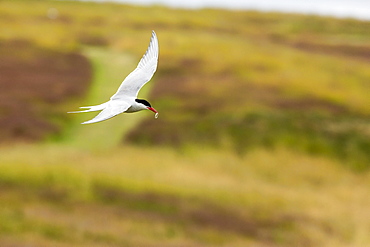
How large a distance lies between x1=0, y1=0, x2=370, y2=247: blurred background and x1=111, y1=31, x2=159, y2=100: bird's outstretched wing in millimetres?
10774

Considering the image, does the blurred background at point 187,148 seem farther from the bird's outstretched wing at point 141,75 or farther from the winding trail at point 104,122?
the bird's outstretched wing at point 141,75

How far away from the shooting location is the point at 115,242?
70.9 ft

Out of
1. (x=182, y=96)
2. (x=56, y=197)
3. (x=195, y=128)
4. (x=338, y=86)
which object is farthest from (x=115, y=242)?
(x=338, y=86)

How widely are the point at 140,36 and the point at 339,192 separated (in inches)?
1586

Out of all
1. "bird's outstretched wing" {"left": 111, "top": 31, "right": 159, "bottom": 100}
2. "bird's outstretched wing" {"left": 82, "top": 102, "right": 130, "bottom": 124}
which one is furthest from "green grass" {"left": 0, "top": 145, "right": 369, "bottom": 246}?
"bird's outstretched wing" {"left": 82, "top": 102, "right": 130, "bottom": 124}

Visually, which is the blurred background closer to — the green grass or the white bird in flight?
the green grass

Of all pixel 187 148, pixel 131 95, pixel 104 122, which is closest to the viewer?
pixel 131 95

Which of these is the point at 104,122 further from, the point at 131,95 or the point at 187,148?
the point at 131,95

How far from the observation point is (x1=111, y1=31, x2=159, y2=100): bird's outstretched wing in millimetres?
9266

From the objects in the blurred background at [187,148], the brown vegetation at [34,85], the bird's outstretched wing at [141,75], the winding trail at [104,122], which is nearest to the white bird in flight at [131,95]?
the bird's outstretched wing at [141,75]

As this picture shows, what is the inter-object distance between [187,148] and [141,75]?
80.6 feet

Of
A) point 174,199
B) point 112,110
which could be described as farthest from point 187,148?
point 112,110

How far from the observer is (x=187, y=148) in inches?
1359

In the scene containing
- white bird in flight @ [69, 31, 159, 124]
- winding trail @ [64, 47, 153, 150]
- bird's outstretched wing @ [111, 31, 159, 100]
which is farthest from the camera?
winding trail @ [64, 47, 153, 150]
